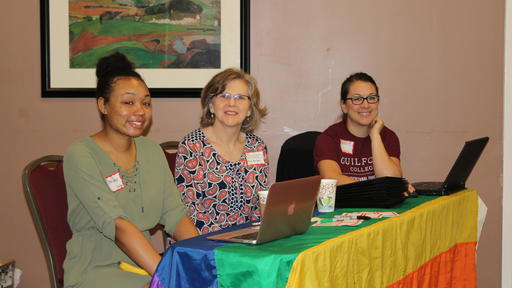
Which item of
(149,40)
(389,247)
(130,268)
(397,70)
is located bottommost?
(130,268)

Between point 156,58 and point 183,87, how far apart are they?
250mm

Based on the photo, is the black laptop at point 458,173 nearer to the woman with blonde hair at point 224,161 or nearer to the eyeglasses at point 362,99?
the eyeglasses at point 362,99

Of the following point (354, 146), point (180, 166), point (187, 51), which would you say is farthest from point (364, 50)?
point (180, 166)

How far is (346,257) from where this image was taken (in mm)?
1689

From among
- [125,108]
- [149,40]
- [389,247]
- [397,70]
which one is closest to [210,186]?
[125,108]

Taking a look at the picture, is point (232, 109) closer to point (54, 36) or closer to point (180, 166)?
point (180, 166)

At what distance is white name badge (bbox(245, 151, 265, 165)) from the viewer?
269 centimetres

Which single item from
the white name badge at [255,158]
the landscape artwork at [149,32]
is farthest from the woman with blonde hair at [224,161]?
the landscape artwork at [149,32]

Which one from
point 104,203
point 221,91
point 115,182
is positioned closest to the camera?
point 104,203

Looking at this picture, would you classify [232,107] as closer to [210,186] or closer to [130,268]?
[210,186]

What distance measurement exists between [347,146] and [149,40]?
4.78 ft

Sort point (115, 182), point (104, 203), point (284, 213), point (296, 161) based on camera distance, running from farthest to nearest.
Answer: point (296, 161), point (115, 182), point (104, 203), point (284, 213)

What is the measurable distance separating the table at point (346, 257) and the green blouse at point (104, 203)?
598mm

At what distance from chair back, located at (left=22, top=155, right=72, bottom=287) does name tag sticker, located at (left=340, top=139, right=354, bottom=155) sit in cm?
142
